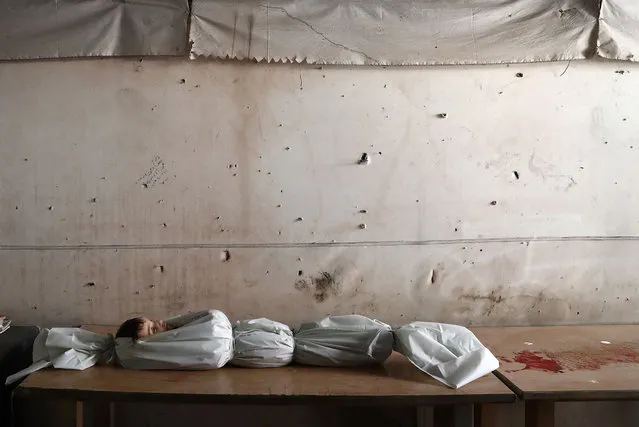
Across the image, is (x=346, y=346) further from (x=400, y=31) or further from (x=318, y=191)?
(x=400, y=31)

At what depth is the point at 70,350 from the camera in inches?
78.5

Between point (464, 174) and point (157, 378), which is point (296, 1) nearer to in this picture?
point (464, 174)

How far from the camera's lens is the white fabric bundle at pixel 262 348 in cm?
200

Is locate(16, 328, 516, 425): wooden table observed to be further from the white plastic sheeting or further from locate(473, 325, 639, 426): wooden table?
the white plastic sheeting

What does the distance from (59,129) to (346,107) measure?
4.68 ft

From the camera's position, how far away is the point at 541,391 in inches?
67.5

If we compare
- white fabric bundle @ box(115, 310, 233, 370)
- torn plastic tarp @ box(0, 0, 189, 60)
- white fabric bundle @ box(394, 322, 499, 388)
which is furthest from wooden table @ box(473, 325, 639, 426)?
torn plastic tarp @ box(0, 0, 189, 60)

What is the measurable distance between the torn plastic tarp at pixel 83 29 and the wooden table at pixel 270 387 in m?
1.51

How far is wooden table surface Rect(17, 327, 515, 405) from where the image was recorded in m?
1.73

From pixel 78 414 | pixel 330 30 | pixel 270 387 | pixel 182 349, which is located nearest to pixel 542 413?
pixel 270 387

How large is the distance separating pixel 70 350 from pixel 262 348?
0.75 metres

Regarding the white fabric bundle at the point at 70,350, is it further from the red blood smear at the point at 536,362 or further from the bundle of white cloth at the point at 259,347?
the red blood smear at the point at 536,362

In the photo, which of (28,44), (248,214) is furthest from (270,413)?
(28,44)

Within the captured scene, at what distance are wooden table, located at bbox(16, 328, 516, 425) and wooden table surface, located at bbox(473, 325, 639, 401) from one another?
0.13m
